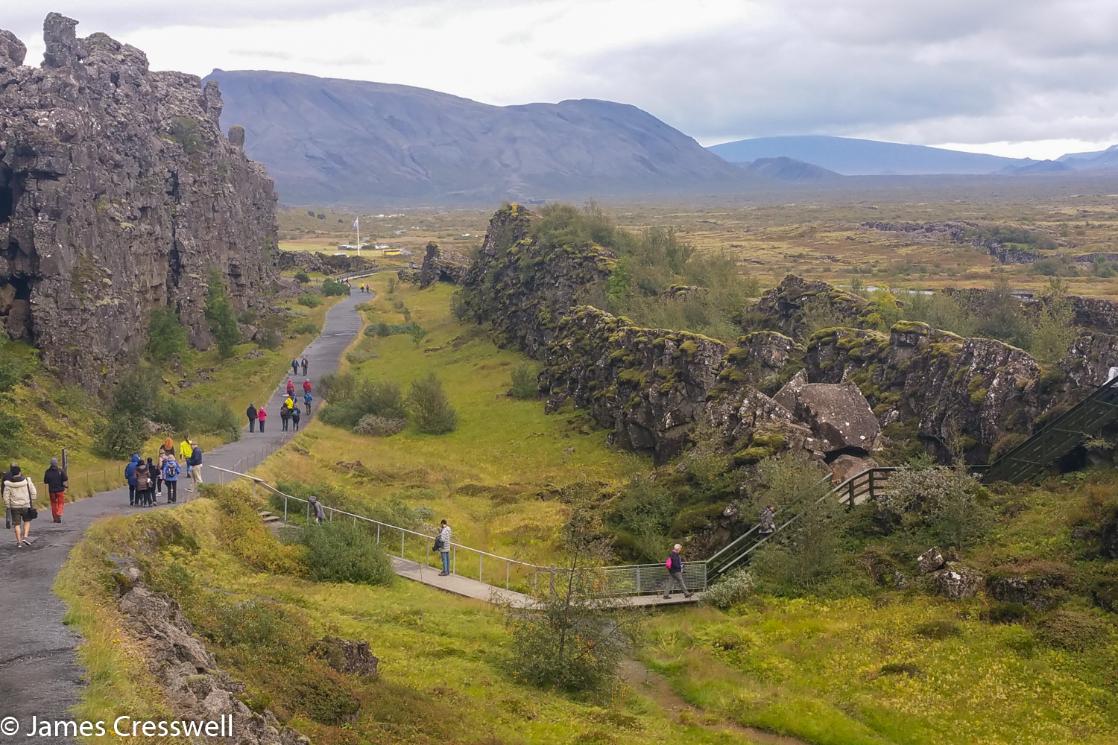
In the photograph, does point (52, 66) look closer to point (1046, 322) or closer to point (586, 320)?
point (586, 320)

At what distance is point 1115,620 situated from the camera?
24109mm

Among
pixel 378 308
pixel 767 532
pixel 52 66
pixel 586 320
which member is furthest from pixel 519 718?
pixel 378 308

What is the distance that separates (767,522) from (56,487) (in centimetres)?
1967

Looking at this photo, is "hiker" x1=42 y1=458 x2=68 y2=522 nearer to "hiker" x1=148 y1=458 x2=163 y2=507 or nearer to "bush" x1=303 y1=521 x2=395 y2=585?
"hiker" x1=148 y1=458 x2=163 y2=507

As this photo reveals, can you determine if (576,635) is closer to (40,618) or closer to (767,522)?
(767,522)

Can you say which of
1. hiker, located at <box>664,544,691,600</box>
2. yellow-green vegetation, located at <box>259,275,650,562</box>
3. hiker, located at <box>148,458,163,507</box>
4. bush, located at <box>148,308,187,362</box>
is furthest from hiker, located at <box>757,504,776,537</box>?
bush, located at <box>148,308,187,362</box>

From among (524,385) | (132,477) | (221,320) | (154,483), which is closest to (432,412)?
(524,385)

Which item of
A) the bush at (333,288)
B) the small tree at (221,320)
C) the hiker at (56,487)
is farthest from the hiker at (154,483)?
the bush at (333,288)

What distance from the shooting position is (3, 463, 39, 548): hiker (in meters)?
24.9

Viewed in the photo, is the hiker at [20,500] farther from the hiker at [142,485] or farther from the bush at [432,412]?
the bush at [432,412]

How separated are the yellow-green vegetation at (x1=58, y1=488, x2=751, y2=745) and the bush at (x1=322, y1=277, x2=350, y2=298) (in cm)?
9916

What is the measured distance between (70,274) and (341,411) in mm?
16746

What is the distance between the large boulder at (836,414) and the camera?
37.9 meters

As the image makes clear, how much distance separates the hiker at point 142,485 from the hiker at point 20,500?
5482 millimetres
